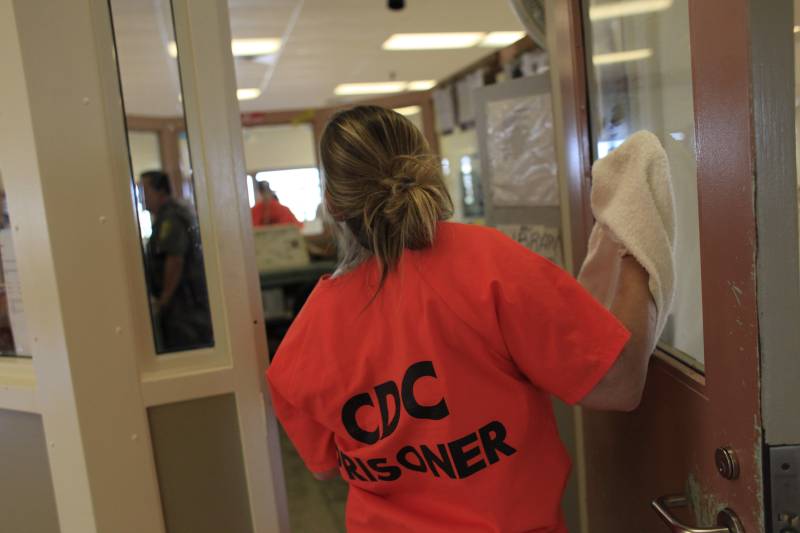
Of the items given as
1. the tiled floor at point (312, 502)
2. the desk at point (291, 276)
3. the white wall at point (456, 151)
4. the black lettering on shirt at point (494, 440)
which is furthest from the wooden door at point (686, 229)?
the white wall at point (456, 151)

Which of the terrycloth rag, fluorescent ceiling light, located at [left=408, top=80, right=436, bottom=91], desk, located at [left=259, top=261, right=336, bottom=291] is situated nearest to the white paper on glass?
the terrycloth rag

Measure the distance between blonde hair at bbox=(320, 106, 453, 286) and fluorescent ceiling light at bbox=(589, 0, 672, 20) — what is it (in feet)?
A: 1.43

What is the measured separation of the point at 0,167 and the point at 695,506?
4.30 feet

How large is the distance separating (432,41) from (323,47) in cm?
92

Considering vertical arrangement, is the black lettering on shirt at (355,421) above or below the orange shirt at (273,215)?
below

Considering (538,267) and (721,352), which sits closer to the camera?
(721,352)

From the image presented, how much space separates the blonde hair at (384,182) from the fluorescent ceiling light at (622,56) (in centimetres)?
43

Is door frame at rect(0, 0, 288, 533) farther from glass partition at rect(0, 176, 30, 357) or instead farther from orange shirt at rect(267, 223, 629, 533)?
orange shirt at rect(267, 223, 629, 533)

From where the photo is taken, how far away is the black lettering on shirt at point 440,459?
929mm

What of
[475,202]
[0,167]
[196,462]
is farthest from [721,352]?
[475,202]

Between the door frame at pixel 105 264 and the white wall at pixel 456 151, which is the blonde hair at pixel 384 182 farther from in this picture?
the white wall at pixel 456 151

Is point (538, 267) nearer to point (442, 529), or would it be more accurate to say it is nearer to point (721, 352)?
point (721, 352)

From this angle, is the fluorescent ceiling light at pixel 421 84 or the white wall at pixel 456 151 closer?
the white wall at pixel 456 151

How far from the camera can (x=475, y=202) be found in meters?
5.95
